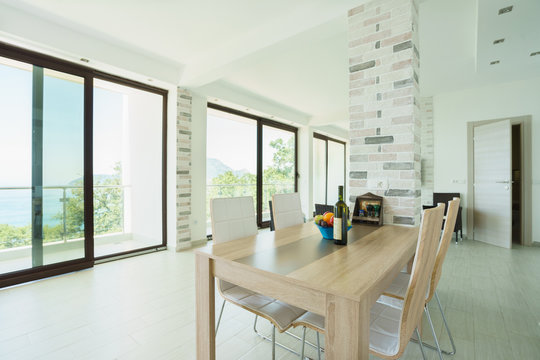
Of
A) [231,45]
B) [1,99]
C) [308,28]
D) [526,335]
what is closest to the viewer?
[526,335]

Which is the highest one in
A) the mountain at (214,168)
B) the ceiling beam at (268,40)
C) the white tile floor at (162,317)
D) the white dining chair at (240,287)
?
the ceiling beam at (268,40)

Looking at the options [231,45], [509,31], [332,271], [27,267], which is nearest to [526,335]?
[332,271]

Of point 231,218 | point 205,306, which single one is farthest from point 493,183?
point 205,306

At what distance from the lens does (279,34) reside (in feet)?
9.18

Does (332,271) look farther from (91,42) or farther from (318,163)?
(318,163)

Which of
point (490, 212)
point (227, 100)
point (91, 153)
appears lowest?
point (490, 212)

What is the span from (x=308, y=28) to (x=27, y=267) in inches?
156

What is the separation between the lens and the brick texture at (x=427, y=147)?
536cm

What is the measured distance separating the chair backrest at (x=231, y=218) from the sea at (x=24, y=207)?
247 centimetres

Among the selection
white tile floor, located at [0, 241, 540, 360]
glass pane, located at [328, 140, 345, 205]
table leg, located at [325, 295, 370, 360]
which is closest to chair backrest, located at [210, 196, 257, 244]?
white tile floor, located at [0, 241, 540, 360]

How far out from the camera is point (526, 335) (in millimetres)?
1880

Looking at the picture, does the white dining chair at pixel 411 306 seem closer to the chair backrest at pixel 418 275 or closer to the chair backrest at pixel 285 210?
the chair backrest at pixel 418 275

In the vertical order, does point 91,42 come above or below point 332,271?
above

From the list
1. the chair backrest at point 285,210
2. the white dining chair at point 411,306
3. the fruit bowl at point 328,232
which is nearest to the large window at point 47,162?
the chair backrest at point 285,210
